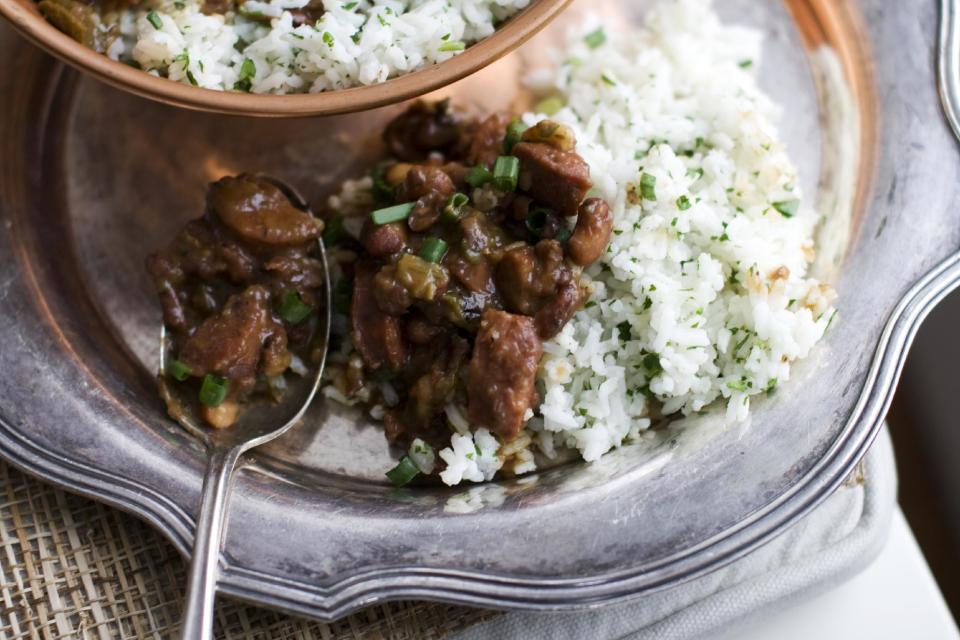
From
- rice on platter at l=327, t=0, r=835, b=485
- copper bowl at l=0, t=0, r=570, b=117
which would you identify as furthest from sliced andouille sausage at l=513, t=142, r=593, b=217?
copper bowl at l=0, t=0, r=570, b=117

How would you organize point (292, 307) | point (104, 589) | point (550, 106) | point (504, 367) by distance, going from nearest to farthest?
point (504, 367) → point (104, 589) → point (292, 307) → point (550, 106)

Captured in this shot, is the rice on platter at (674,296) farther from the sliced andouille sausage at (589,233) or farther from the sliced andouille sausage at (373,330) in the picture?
the sliced andouille sausage at (373,330)

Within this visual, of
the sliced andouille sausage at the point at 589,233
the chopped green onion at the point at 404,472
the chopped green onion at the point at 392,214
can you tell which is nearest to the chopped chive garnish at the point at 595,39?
the sliced andouille sausage at the point at 589,233

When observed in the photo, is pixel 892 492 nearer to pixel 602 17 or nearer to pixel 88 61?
pixel 602 17

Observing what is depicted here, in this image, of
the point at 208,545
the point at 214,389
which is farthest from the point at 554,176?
the point at 208,545

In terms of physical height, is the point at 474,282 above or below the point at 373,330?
above

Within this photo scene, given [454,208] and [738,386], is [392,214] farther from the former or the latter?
[738,386]

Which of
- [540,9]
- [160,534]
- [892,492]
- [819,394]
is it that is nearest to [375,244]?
[540,9]
